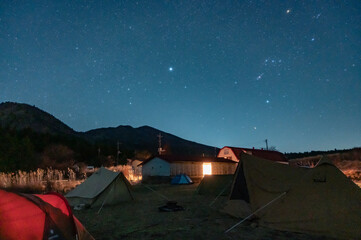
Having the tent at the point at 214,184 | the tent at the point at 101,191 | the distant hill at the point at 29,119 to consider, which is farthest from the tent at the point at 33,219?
the distant hill at the point at 29,119

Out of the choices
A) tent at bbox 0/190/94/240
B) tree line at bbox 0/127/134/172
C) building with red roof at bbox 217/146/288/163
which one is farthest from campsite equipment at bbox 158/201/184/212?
building with red roof at bbox 217/146/288/163

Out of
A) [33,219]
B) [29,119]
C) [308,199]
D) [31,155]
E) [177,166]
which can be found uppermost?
[29,119]

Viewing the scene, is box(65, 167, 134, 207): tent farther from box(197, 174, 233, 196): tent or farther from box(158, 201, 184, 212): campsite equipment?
box(197, 174, 233, 196): tent

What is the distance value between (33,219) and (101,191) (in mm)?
7362

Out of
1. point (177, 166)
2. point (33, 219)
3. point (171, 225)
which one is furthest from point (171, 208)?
point (177, 166)

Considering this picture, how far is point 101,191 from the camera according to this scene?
11.2 metres

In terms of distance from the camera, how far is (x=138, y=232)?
6641mm

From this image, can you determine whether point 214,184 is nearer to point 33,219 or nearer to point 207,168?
point 33,219

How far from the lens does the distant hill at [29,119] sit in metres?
101

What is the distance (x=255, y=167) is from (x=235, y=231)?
256cm

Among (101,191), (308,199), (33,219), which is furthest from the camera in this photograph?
(101,191)

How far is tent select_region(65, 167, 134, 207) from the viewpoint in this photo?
11.1 meters

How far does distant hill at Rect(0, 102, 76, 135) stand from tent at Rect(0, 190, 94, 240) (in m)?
102

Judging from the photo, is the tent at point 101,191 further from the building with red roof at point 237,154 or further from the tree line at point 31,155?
the building with red roof at point 237,154
